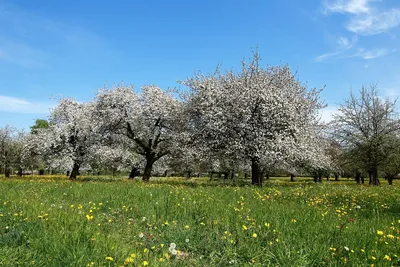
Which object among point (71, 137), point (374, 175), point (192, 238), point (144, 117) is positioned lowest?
point (192, 238)

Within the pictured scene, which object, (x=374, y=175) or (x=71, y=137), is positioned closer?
(x=71, y=137)

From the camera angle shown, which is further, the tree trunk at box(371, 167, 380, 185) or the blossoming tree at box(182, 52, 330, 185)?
the tree trunk at box(371, 167, 380, 185)

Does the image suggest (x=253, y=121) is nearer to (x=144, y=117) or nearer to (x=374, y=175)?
(x=144, y=117)

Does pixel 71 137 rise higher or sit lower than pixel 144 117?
lower

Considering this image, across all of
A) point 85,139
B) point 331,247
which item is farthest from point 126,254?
point 85,139

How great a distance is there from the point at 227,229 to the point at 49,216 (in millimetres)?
4044

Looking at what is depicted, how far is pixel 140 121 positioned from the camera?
98.2 feet

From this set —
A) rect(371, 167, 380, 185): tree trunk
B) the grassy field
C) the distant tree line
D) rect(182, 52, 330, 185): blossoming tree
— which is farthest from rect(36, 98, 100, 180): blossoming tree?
rect(371, 167, 380, 185): tree trunk

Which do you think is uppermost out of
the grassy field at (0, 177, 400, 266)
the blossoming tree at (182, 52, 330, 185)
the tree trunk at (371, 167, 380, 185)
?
the blossoming tree at (182, 52, 330, 185)

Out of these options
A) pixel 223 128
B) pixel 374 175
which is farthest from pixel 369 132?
pixel 223 128

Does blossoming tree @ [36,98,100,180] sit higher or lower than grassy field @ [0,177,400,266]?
higher

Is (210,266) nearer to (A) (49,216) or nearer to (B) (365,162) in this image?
(A) (49,216)

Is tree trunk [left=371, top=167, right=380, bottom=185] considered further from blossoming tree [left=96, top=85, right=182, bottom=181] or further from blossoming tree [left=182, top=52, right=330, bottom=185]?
blossoming tree [left=96, top=85, right=182, bottom=181]

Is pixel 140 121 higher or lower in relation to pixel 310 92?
lower
